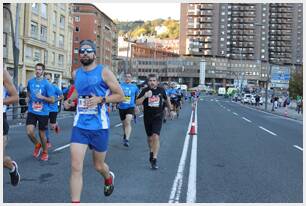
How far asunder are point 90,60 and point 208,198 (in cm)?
232

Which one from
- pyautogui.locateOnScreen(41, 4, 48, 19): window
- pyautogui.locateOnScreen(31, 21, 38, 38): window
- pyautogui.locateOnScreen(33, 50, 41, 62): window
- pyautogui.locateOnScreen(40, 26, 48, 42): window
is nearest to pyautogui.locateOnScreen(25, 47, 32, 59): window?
pyautogui.locateOnScreen(33, 50, 41, 62): window

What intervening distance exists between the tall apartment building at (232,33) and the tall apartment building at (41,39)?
272 ft

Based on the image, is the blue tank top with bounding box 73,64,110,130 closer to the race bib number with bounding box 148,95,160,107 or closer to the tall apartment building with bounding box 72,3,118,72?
the race bib number with bounding box 148,95,160,107

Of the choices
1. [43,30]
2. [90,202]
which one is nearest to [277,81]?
[43,30]

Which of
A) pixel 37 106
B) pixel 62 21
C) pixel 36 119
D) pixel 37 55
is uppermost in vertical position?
pixel 62 21

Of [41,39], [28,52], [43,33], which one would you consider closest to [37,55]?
[41,39]

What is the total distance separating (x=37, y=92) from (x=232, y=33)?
141m

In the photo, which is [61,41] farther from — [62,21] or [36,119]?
[36,119]

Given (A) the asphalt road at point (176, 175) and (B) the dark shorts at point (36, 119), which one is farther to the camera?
(B) the dark shorts at point (36, 119)

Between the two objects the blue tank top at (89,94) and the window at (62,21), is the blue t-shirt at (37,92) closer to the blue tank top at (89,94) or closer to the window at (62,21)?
the blue tank top at (89,94)

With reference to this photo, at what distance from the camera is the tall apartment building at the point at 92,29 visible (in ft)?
284

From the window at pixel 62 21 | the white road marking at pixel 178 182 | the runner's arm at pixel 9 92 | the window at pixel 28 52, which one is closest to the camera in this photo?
the runner's arm at pixel 9 92

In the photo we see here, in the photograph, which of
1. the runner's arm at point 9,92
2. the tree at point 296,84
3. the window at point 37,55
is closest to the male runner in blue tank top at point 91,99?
the runner's arm at point 9,92

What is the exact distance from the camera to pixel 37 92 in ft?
29.3
